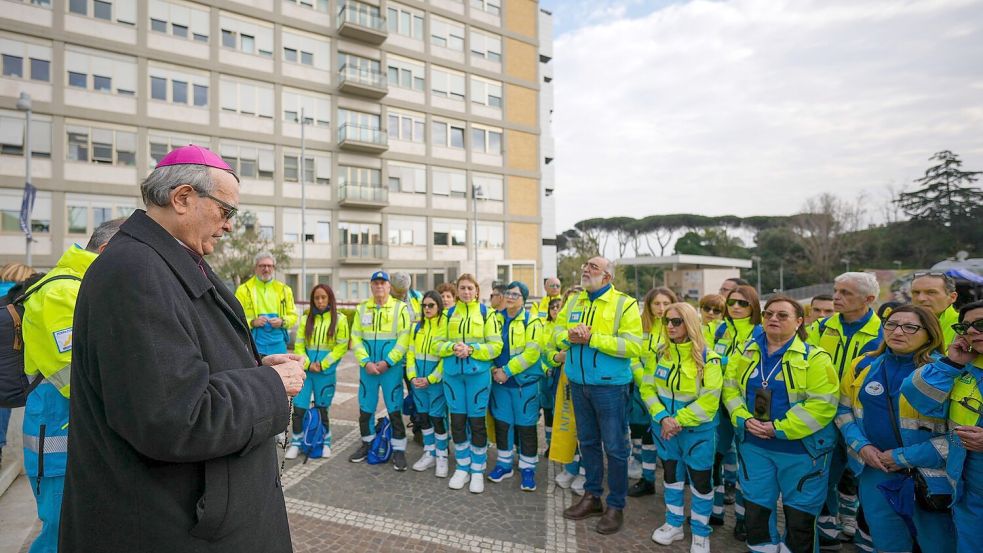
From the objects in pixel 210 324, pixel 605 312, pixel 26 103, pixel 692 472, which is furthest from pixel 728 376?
pixel 26 103

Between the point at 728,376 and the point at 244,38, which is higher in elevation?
the point at 244,38

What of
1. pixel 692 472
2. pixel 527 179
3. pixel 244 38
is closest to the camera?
pixel 692 472

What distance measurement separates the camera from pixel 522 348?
5.48 metres

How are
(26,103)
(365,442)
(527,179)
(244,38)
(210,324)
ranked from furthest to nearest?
(527,179) → (244,38) → (26,103) → (365,442) → (210,324)

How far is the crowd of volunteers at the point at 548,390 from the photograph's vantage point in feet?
4.62

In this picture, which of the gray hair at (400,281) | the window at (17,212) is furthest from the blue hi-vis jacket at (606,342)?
the window at (17,212)

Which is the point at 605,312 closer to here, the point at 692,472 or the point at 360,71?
the point at 692,472

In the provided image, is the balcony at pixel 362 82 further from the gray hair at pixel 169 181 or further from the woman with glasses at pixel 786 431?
the gray hair at pixel 169 181

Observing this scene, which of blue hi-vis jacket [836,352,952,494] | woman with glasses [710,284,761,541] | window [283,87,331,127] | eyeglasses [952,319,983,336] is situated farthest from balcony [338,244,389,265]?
eyeglasses [952,319,983,336]

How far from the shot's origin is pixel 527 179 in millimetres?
37000

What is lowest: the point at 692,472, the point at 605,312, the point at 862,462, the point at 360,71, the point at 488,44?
the point at 692,472

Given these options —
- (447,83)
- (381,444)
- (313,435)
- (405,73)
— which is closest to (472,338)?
(381,444)

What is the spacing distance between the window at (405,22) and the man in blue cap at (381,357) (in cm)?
3053

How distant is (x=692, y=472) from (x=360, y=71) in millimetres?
31136
